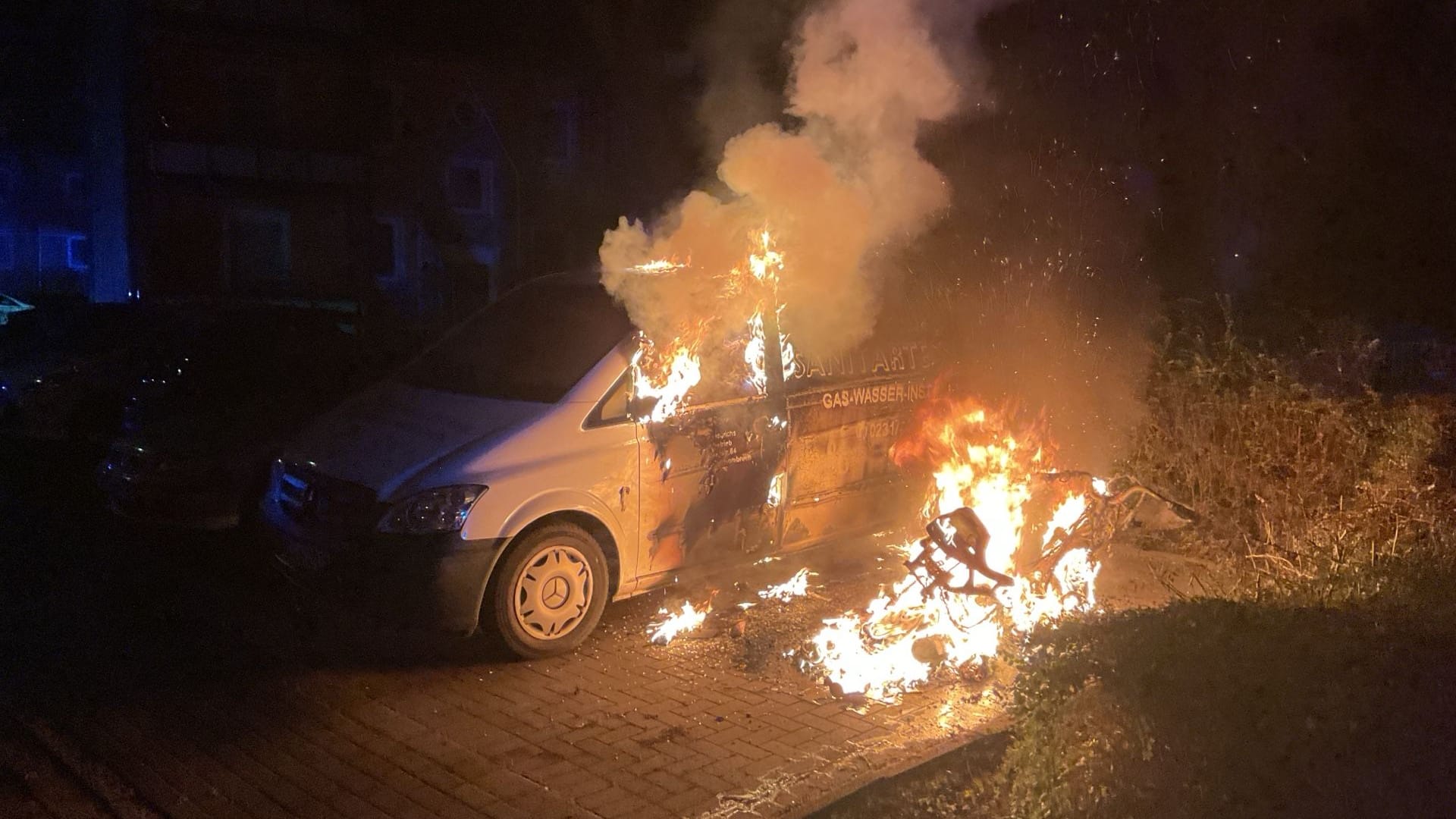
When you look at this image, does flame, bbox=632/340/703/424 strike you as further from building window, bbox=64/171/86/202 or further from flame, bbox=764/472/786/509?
building window, bbox=64/171/86/202

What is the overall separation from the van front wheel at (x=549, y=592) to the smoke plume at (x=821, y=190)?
4.11ft

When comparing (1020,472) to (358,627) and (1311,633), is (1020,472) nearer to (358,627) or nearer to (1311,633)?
(1311,633)

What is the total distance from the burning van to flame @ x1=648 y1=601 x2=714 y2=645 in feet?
0.96

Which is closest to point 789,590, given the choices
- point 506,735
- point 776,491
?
point 776,491

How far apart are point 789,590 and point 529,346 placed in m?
2.15

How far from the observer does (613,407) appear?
6.14m

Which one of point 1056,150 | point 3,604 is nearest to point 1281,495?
point 1056,150

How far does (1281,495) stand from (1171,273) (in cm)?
332

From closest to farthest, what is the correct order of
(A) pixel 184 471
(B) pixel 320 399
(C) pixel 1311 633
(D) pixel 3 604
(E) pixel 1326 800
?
(E) pixel 1326 800 < (C) pixel 1311 633 < (D) pixel 3 604 < (A) pixel 184 471 < (B) pixel 320 399

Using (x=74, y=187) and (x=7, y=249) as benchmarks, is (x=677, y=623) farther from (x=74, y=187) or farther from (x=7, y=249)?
(x=7, y=249)

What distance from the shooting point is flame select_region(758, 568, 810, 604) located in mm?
7012

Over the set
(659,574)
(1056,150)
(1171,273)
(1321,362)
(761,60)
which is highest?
(761,60)

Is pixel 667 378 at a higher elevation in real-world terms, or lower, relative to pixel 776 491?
higher

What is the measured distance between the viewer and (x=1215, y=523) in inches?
267
